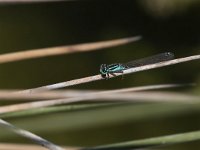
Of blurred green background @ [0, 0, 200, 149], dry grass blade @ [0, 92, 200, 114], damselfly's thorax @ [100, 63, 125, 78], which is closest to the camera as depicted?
dry grass blade @ [0, 92, 200, 114]

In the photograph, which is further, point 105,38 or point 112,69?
point 105,38

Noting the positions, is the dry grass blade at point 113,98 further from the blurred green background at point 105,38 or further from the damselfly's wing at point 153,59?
the blurred green background at point 105,38

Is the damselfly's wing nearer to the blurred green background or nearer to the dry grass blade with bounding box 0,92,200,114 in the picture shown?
the dry grass blade with bounding box 0,92,200,114

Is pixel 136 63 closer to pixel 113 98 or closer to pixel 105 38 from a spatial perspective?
pixel 113 98

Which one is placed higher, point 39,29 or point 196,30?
point 39,29

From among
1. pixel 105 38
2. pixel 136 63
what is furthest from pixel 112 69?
pixel 105 38

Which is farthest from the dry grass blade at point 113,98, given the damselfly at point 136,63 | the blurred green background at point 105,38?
the blurred green background at point 105,38

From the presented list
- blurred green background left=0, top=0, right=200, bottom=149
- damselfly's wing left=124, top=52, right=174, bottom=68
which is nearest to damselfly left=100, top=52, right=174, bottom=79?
damselfly's wing left=124, top=52, right=174, bottom=68

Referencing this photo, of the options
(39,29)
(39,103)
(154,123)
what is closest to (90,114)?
(39,103)

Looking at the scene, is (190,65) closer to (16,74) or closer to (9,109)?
(16,74)
